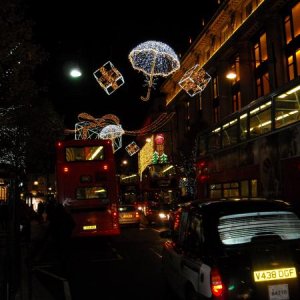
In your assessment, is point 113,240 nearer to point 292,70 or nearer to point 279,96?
point 279,96

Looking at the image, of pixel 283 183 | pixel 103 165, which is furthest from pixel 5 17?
pixel 283 183

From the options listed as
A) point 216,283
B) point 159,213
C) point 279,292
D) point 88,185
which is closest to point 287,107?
point 279,292

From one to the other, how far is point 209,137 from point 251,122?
12.8 feet

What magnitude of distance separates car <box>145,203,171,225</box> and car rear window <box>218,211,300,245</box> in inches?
912

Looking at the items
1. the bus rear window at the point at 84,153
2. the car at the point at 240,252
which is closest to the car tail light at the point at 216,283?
the car at the point at 240,252

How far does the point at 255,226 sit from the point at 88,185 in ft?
41.9

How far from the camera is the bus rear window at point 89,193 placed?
18.3m

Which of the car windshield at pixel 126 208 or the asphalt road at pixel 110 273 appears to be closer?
the asphalt road at pixel 110 273

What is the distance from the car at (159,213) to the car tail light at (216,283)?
78.3 feet

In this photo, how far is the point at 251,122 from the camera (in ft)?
44.9

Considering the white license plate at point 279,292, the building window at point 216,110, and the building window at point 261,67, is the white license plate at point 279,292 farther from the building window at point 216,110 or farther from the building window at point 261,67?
the building window at point 216,110

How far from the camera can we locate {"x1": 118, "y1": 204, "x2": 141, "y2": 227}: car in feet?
94.7

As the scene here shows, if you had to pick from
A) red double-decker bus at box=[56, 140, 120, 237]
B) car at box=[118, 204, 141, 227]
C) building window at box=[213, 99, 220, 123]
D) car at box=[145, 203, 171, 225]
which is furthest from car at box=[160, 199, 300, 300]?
building window at box=[213, 99, 220, 123]

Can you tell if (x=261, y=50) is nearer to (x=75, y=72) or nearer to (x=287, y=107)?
(x=75, y=72)
